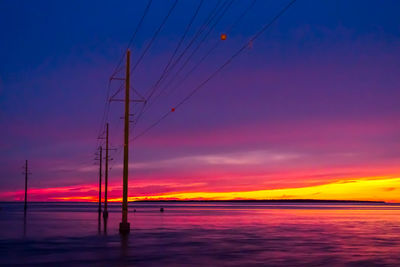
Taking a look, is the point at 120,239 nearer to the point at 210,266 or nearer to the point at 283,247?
the point at 283,247

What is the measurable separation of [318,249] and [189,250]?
690 centimetres

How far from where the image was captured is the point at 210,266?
808 inches

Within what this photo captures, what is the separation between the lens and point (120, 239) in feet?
109

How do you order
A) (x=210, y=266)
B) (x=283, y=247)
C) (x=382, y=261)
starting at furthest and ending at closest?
(x=283, y=247), (x=382, y=261), (x=210, y=266)

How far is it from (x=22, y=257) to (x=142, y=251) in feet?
18.7

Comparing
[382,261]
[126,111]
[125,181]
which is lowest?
[382,261]

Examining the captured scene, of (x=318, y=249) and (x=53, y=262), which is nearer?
(x=53, y=262)

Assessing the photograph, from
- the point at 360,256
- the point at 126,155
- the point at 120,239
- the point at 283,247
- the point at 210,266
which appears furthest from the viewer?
the point at 126,155

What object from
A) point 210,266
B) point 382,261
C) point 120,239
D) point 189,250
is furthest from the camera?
point 120,239

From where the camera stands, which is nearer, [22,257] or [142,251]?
[22,257]

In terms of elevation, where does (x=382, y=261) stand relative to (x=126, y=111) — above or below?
below

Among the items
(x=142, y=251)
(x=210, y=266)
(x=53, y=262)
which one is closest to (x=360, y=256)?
(x=210, y=266)

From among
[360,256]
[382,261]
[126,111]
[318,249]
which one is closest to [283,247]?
[318,249]

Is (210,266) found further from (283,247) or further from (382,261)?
(283,247)
